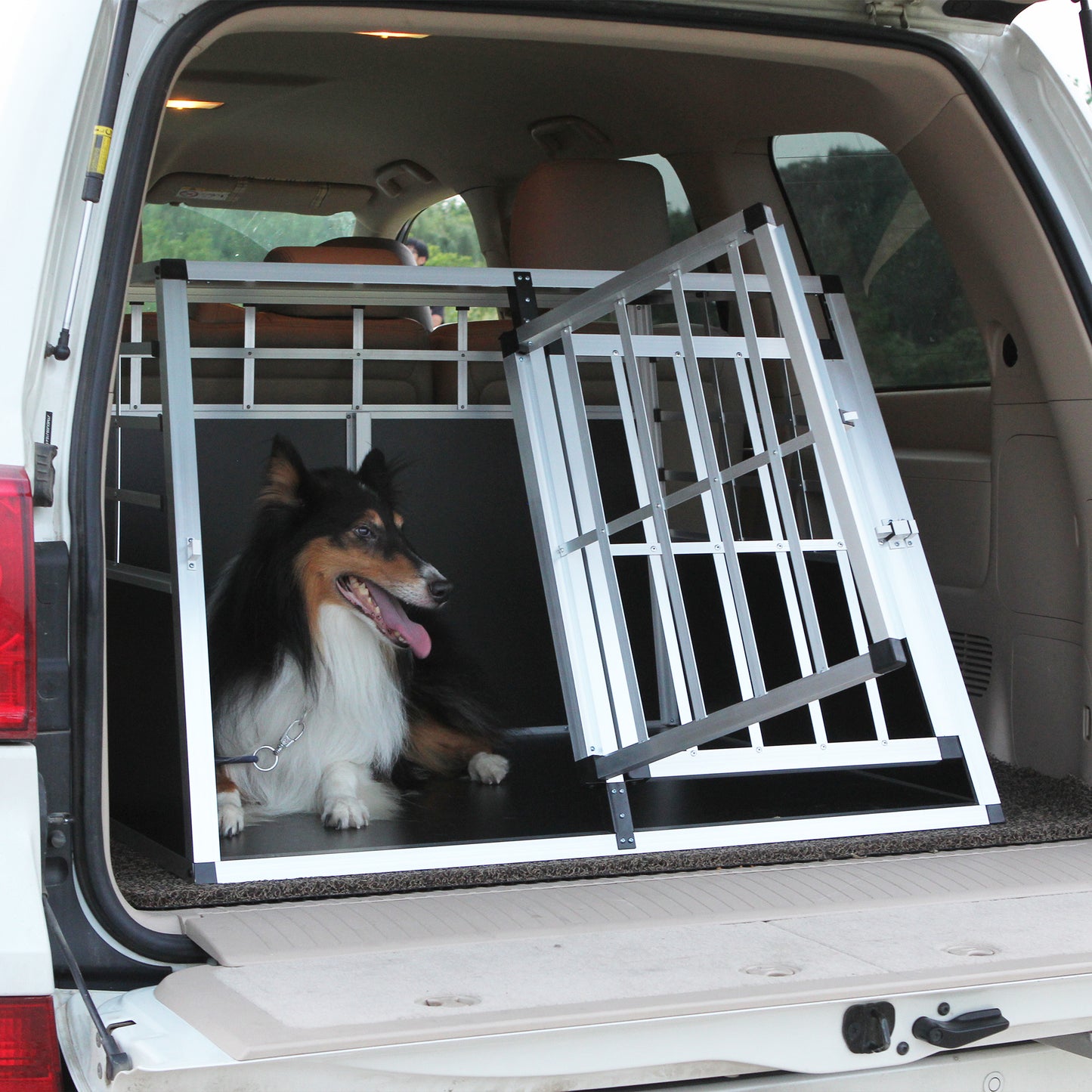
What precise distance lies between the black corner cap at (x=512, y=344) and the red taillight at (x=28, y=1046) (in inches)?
82.7

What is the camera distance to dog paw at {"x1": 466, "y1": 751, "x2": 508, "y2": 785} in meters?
3.57

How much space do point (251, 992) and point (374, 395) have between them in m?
2.73

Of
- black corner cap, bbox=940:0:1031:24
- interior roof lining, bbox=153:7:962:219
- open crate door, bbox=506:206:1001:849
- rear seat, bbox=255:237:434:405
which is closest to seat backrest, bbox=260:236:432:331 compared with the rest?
rear seat, bbox=255:237:434:405

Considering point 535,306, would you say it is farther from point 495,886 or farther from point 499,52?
point 495,886

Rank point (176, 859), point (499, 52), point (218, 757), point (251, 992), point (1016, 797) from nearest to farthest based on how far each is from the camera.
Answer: point (251, 992) → point (176, 859) → point (1016, 797) → point (218, 757) → point (499, 52)

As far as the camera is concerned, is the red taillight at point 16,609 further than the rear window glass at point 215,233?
No

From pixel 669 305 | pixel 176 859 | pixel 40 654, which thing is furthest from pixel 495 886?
pixel 669 305

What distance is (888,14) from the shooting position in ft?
8.52

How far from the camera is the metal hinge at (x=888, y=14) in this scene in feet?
8.41

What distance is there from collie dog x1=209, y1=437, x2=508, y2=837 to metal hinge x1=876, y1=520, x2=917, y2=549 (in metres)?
1.15

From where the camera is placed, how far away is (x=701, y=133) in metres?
4.29

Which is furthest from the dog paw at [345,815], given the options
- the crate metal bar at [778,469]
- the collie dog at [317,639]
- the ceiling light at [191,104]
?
the ceiling light at [191,104]

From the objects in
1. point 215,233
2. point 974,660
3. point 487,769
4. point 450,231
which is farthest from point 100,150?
point 450,231

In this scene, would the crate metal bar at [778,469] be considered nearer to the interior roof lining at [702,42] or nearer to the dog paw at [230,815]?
the interior roof lining at [702,42]
